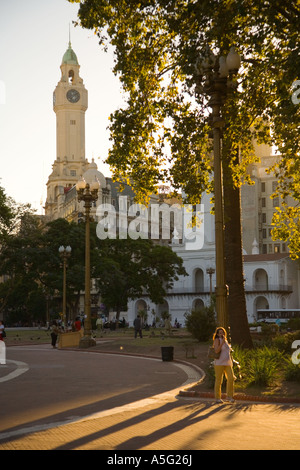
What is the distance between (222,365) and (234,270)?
964cm

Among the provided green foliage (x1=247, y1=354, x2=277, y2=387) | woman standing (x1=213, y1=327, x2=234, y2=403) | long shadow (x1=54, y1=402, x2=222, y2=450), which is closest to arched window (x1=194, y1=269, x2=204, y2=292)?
green foliage (x1=247, y1=354, x2=277, y2=387)

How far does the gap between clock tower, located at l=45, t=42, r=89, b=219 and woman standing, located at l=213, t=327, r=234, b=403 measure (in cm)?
10673

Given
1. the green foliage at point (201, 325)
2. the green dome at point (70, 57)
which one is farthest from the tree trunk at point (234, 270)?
the green dome at point (70, 57)

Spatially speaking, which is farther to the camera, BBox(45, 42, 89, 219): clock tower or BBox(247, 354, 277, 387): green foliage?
BBox(45, 42, 89, 219): clock tower

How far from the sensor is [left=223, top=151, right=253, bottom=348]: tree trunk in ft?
71.9

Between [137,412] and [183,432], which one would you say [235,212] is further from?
[183,432]

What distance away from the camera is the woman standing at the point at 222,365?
12758 millimetres

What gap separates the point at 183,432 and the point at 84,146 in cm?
11500

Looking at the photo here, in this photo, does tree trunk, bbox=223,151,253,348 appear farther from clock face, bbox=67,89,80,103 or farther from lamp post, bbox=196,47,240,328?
clock face, bbox=67,89,80,103

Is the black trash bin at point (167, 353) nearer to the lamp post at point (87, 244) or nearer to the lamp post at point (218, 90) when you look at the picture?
the lamp post at point (87, 244)

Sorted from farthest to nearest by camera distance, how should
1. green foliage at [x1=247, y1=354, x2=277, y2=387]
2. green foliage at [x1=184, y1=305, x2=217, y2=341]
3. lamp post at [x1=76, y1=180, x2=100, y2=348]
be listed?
green foliage at [x1=184, y1=305, x2=217, y2=341]
lamp post at [x1=76, y1=180, x2=100, y2=348]
green foliage at [x1=247, y1=354, x2=277, y2=387]

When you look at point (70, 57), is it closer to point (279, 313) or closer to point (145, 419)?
point (279, 313)

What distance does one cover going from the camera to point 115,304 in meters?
71.4

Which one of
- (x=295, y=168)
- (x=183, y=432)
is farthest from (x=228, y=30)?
(x=183, y=432)
